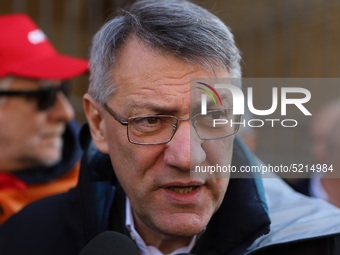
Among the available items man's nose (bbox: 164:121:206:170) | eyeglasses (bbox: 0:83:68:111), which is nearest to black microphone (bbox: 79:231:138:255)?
man's nose (bbox: 164:121:206:170)

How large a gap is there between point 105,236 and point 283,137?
11.8ft

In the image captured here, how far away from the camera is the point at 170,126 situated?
7.47ft

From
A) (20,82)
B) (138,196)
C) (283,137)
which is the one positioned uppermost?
(138,196)

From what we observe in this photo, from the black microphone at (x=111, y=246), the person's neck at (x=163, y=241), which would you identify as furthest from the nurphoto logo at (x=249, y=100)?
the black microphone at (x=111, y=246)

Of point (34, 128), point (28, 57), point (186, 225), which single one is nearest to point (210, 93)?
point (186, 225)

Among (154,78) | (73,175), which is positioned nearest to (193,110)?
(154,78)

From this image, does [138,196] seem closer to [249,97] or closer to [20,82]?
[249,97]

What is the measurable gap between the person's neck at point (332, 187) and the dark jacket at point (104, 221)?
174cm

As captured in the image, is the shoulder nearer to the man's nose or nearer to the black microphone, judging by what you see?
the man's nose

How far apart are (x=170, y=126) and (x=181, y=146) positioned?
92 millimetres

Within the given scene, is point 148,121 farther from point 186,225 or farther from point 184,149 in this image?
point 186,225

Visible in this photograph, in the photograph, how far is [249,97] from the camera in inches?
98.8

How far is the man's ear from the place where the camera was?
2588mm

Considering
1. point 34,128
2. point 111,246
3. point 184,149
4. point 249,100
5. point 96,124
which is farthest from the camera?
point 34,128
